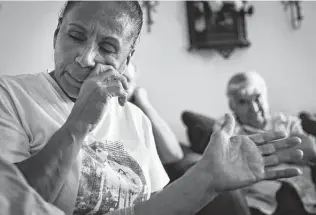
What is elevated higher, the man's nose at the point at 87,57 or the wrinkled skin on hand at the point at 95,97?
the man's nose at the point at 87,57

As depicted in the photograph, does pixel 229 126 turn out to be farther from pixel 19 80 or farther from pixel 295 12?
pixel 295 12

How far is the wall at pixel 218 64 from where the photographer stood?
2.71 m

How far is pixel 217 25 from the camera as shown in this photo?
2820 mm

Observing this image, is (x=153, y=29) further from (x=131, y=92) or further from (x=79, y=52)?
(x=79, y=52)

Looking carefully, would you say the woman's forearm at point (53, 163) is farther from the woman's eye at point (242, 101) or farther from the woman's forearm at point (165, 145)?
the woman's eye at point (242, 101)

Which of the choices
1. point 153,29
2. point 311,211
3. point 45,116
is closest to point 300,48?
point 153,29

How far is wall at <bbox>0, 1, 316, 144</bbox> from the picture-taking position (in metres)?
2.71

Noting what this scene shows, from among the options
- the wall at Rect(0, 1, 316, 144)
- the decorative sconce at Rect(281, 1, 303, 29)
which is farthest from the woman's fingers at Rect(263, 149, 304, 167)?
the decorative sconce at Rect(281, 1, 303, 29)

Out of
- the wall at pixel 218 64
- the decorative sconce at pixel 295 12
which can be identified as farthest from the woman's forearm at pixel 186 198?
the decorative sconce at pixel 295 12

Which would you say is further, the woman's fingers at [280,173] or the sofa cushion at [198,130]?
the sofa cushion at [198,130]

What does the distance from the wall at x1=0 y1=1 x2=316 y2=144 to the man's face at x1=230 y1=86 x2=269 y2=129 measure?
2.29 feet

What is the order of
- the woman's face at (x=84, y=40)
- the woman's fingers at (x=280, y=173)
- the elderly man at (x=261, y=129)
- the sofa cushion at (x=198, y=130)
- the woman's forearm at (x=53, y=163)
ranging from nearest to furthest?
1. the woman's forearm at (x=53, y=163)
2. the woman's fingers at (x=280, y=173)
3. the woman's face at (x=84, y=40)
4. the elderly man at (x=261, y=129)
5. the sofa cushion at (x=198, y=130)

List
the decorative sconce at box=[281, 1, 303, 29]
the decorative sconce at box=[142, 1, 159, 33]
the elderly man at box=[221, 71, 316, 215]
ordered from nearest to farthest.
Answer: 1. the elderly man at box=[221, 71, 316, 215]
2. the decorative sconce at box=[142, 1, 159, 33]
3. the decorative sconce at box=[281, 1, 303, 29]

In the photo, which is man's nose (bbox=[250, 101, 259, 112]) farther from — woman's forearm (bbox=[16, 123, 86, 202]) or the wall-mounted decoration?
woman's forearm (bbox=[16, 123, 86, 202])
